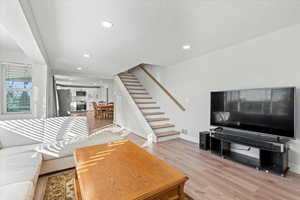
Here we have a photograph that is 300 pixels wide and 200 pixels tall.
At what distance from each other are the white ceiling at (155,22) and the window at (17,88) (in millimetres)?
1271

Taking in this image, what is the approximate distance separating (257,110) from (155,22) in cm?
224

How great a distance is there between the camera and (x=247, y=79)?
2.62 metres

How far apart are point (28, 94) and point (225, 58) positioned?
498 centimetres

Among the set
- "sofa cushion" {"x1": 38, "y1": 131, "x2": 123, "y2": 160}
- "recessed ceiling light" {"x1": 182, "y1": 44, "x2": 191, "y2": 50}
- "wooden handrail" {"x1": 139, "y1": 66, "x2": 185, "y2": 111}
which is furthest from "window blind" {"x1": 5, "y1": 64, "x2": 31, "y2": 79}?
"recessed ceiling light" {"x1": 182, "y1": 44, "x2": 191, "y2": 50}

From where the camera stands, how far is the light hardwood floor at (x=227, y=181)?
1644 millimetres

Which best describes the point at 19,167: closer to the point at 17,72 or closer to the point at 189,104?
the point at 17,72

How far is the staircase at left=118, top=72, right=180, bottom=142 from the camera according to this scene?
3978mm

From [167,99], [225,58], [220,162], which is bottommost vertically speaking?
[220,162]

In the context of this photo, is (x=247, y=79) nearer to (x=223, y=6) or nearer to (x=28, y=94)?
(x=223, y=6)

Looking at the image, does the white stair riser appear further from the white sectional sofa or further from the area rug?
the area rug

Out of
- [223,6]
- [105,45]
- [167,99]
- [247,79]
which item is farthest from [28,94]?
[247,79]

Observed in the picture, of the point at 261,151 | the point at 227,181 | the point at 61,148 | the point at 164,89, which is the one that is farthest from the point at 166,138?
the point at 61,148

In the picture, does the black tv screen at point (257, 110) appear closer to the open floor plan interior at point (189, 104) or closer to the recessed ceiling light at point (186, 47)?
the open floor plan interior at point (189, 104)

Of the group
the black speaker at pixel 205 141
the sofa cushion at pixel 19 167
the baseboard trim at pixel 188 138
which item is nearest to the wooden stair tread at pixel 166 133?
the baseboard trim at pixel 188 138
